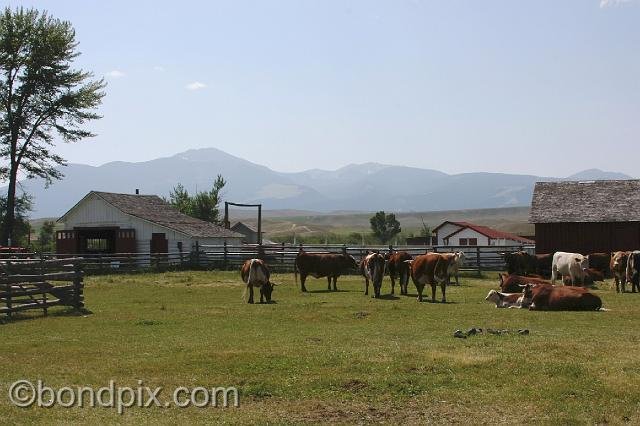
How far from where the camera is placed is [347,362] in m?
12.4

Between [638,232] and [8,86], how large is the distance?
3875 centimetres

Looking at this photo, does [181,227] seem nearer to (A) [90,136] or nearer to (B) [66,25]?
(A) [90,136]

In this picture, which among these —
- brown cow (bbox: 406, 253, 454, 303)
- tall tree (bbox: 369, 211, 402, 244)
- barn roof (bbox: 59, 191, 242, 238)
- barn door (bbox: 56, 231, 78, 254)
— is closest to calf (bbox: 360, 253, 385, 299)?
brown cow (bbox: 406, 253, 454, 303)

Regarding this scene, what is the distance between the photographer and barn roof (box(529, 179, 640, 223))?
41156mm

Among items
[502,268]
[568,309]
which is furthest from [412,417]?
[502,268]

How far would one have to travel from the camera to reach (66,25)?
169 ft

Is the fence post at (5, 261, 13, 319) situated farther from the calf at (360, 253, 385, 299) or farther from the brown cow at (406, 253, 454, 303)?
the brown cow at (406, 253, 454, 303)

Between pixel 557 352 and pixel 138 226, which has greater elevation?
Answer: pixel 138 226

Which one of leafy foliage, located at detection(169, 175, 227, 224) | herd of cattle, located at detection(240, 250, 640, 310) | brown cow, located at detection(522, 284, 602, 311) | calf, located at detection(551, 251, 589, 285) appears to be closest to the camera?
brown cow, located at detection(522, 284, 602, 311)

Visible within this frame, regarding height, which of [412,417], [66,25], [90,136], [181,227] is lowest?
[412,417]

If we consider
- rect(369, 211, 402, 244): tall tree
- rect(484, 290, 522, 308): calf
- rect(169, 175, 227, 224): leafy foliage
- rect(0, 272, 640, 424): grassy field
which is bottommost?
rect(0, 272, 640, 424): grassy field

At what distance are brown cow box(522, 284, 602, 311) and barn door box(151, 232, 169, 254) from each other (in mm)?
32045

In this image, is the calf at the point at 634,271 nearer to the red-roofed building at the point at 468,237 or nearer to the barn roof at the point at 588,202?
the barn roof at the point at 588,202

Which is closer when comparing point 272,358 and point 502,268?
point 272,358
